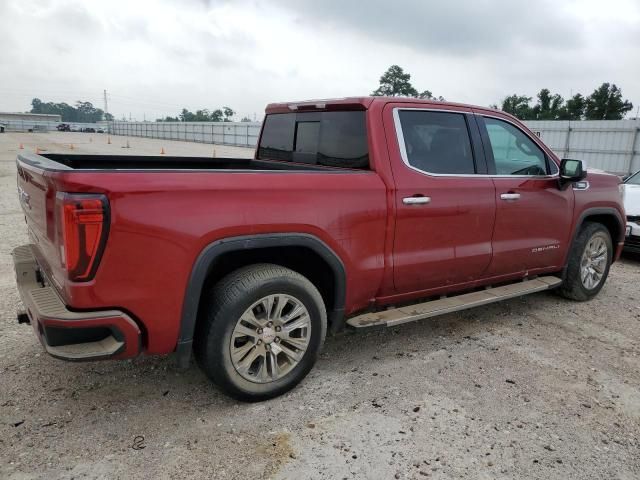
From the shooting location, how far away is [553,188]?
15.0ft

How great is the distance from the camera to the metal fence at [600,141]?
1878cm

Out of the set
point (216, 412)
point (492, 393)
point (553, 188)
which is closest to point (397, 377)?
point (492, 393)

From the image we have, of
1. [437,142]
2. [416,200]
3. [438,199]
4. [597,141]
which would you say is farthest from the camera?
[597,141]

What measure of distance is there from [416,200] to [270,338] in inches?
55.0

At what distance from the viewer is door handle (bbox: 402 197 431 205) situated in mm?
3521

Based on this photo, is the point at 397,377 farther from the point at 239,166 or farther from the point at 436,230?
the point at 239,166

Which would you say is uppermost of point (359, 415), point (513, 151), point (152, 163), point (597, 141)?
point (597, 141)

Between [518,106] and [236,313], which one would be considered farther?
[518,106]

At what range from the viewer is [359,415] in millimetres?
3066

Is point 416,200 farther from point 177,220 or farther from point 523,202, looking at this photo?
point 177,220

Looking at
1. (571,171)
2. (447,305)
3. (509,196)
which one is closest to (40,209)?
(447,305)

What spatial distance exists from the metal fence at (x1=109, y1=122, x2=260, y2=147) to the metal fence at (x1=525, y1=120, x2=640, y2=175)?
15425 millimetres

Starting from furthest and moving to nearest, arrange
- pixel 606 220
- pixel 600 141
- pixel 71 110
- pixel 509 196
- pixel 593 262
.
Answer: pixel 71 110
pixel 600 141
pixel 606 220
pixel 593 262
pixel 509 196

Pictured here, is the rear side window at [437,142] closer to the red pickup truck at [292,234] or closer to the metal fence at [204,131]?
the red pickup truck at [292,234]
